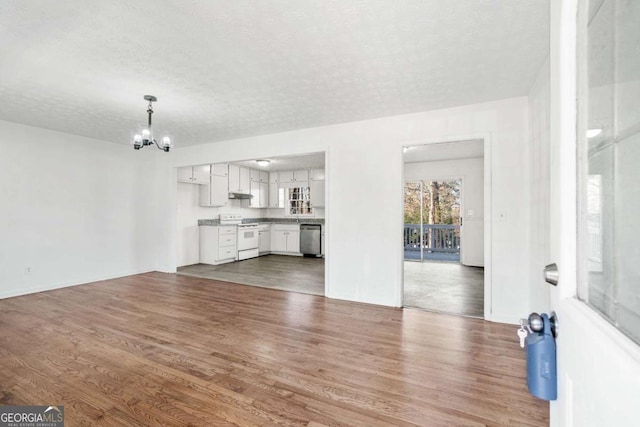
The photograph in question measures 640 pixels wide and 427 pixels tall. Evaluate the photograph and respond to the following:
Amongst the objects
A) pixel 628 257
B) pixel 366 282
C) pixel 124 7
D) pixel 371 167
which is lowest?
pixel 366 282

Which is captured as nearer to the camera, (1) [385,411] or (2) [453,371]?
(1) [385,411]

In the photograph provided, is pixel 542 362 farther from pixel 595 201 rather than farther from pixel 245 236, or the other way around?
pixel 245 236

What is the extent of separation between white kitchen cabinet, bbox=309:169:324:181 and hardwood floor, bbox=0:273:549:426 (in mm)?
4835

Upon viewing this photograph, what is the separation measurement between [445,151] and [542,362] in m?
5.98

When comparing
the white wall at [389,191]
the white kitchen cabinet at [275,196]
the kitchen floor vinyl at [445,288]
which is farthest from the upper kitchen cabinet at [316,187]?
the white wall at [389,191]

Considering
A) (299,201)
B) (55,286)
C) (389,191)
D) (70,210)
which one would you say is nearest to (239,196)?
(299,201)

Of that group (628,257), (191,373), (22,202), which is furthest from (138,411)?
(22,202)

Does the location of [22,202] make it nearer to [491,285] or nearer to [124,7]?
[124,7]

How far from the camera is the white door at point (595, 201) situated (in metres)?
0.56

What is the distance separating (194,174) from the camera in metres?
6.49

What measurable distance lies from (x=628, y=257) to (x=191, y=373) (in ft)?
8.21

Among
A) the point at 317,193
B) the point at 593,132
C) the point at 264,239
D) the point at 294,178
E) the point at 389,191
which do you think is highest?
the point at 294,178

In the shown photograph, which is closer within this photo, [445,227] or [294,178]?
[445,227]

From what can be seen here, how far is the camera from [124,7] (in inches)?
74.1
